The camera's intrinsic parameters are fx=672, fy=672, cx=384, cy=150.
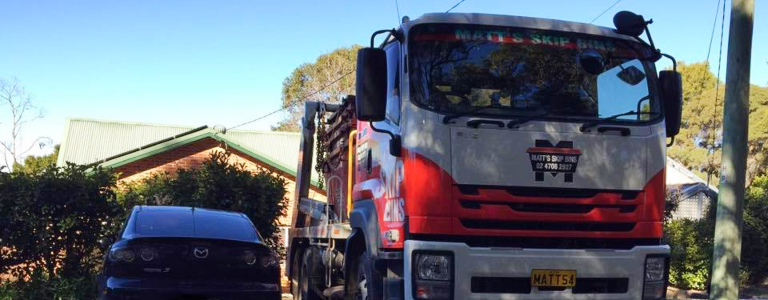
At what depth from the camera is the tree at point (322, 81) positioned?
1598 inches

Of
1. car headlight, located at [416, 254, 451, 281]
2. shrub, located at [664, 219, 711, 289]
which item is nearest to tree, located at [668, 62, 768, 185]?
shrub, located at [664, 219, 711, 289]

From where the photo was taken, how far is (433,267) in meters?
4.82

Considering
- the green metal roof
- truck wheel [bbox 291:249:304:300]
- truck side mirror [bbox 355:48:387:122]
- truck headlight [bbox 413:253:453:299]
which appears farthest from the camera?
the green metal roof

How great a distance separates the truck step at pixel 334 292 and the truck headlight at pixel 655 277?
2.91 metres

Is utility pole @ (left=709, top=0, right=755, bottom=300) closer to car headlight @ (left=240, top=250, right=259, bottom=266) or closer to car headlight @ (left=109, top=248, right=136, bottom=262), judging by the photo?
car headlight @ (left=240, top=250, right=259, bottom=266)

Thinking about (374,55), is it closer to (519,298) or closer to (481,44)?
(481,44)

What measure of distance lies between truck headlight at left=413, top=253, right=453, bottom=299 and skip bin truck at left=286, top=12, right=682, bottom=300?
10 millimetres

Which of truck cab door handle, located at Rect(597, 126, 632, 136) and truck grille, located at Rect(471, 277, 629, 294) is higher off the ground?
truck cab door handle, located at Rect(597, 126, 632, 136)

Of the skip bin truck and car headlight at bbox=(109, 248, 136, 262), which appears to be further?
car headlight at bbox=(109, 248, 136, 262)

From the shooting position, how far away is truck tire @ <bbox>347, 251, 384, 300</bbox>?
17.4ft

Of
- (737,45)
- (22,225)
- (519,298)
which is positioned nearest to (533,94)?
(519,298)

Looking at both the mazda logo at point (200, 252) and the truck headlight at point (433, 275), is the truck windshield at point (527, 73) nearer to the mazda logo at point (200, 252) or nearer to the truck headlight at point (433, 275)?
the truck headlight at point (433, 275)

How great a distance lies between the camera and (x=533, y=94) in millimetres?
5352

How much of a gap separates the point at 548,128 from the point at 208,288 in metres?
3.28
